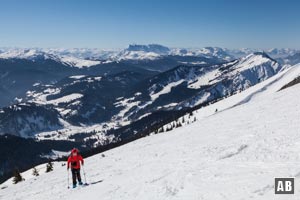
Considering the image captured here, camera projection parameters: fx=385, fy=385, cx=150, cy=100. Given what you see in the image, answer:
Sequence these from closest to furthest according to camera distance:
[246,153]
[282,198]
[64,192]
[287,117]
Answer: [282,198]
[246,153]
[64,192]
[287,117]

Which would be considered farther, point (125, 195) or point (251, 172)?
point (125, 195)

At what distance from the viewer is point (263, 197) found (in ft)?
57.5

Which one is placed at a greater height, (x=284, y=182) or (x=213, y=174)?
(x=284, y=182)

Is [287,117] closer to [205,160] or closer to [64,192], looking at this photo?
[205,160]

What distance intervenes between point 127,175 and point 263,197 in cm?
1517

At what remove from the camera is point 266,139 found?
1208 inches

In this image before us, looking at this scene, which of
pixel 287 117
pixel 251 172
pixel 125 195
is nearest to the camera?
pixel 251 172

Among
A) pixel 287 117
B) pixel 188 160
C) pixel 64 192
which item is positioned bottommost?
pixel 64 192

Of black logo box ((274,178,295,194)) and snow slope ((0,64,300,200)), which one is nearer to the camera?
black logo box ((274,178,295,194))

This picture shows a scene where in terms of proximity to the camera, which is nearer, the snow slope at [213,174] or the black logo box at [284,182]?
the black logo box at [284,182]

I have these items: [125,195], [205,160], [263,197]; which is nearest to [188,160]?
[205,160]

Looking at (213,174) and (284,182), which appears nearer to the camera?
(284,182)

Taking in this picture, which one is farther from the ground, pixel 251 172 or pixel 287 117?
pixel 287 117

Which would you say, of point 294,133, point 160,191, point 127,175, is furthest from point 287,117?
point 160,191
